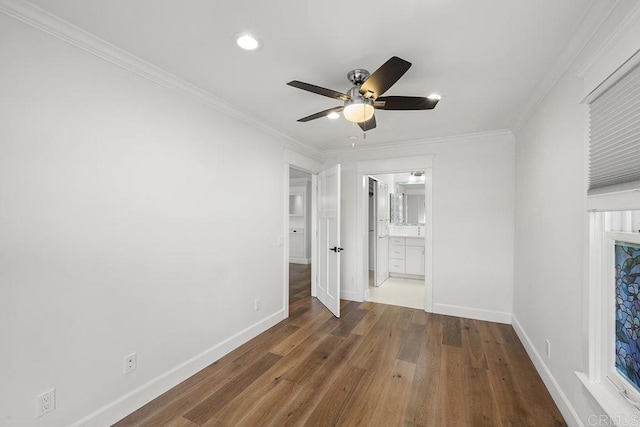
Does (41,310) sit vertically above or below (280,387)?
above

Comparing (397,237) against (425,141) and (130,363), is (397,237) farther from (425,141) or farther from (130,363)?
(130,363)

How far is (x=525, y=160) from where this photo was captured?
9.50 ft

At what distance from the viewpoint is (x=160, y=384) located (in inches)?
82.6

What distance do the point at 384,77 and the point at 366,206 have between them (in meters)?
2.87

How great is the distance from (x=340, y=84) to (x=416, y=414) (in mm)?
2499

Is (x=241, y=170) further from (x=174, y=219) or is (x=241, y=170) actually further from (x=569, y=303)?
(x=569, y=303)

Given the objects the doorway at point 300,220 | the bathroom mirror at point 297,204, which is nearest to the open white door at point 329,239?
the doorway at point 300,220

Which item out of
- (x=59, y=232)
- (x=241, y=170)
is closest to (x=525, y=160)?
(x=241, y=170)

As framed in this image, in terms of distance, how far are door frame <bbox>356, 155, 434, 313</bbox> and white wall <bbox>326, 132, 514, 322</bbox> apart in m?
0.07

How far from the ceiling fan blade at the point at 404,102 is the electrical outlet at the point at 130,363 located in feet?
8.06

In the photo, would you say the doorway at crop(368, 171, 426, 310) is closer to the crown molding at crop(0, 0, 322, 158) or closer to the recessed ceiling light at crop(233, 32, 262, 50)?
the crown molding at crop(0, 0, 322, 158)

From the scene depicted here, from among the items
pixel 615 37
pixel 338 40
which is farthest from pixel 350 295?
pixel 615 37

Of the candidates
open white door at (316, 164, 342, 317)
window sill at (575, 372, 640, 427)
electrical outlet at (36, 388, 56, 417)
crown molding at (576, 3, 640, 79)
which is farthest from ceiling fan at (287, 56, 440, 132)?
electrical outlet at (36, 388, 56, 417)

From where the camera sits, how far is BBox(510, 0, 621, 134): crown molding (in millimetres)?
1396
